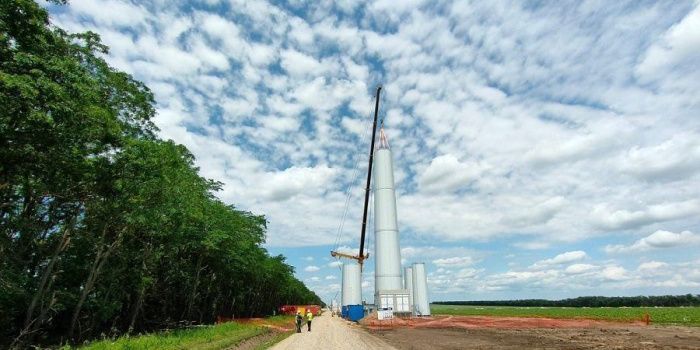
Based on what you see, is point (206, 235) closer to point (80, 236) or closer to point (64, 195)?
point (80, 236)

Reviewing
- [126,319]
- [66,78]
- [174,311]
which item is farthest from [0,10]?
[174,311]

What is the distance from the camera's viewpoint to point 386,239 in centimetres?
6769

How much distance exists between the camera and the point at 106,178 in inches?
821

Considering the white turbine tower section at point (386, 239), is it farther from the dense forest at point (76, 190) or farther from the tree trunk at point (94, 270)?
the tree trunk at point (94, 270)

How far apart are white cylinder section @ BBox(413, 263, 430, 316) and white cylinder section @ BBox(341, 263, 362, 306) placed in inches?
493

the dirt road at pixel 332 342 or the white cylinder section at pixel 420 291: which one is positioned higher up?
the white cylinder section at pixel 420 291

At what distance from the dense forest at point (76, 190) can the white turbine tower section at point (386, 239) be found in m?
29.7

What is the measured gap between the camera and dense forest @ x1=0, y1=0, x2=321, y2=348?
14406mm

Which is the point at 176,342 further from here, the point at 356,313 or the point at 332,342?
the point at 356,313

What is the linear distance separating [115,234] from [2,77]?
58.3ft

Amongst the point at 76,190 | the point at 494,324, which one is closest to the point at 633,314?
the point at 494,324

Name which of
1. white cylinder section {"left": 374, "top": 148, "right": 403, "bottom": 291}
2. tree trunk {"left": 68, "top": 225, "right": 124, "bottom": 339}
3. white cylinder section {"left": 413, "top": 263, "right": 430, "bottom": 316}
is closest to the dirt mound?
white cylinder section {"left": 374, "top": 148, "right": 403, "bottom": 291}

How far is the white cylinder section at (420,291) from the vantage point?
72.9 metres

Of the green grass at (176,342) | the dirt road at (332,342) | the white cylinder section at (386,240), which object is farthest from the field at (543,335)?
the white cylinder section at (386,240)
